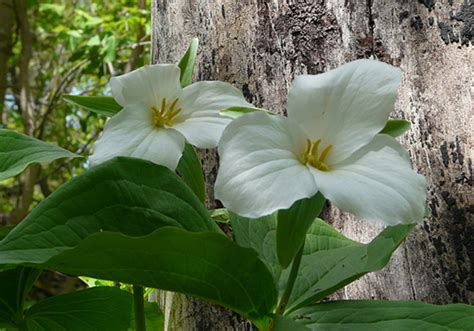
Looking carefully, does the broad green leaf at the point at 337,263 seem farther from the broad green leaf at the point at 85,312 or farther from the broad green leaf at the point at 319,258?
the broad green leaf at the point at 85,312

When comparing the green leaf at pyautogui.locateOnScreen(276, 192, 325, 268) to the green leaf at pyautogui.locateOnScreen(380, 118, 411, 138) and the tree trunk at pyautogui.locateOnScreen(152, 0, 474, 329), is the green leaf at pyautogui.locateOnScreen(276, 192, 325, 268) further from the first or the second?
the tree trunk at pyautogui.locateOnScreen(152, 0, 474, 329)

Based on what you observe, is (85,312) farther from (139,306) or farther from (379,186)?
(379,186)

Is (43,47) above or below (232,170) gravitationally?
below

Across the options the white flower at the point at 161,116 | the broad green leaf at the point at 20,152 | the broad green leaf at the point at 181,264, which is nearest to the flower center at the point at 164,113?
the white flower at the point at 161,116

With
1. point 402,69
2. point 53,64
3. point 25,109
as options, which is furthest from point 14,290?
point 53,64

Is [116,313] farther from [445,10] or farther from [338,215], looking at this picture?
[445,10]

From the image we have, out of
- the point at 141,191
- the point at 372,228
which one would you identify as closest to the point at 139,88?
the point at 141,191
